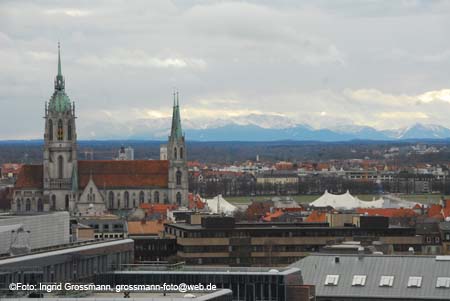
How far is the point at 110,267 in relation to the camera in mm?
60844

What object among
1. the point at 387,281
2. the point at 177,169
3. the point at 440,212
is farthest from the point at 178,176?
the point at 387,281

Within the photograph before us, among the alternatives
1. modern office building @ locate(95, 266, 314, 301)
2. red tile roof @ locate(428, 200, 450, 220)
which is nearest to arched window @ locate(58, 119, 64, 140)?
red tile roof @ locate(428, 200, 450, 220)

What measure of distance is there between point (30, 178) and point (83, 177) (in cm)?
649

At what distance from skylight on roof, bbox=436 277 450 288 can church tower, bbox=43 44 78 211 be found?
124600 millimetres

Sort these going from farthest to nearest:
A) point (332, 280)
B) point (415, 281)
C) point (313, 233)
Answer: point (313, 233) → point (332, 280) → point (415, 281)

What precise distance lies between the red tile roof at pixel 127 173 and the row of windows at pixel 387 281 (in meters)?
125

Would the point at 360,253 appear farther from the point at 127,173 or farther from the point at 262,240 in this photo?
the point at 127,173

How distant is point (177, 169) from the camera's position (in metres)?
194

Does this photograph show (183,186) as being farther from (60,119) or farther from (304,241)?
(304,241)

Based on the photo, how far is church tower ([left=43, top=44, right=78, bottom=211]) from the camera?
625 ft

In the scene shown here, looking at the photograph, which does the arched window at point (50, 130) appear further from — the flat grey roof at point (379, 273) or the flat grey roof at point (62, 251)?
Result: the flat grey roof at point (62, 251)

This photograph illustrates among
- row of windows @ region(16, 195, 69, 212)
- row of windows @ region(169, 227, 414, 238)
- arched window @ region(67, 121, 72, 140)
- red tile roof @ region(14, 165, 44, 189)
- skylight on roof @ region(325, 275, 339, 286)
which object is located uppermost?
arched window @ region(67, 121, 72, 140)

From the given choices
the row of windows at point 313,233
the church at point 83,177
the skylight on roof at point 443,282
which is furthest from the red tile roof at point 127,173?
the skylight on roof at point 443,282

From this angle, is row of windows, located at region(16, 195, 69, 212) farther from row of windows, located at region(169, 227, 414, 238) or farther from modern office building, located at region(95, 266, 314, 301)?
modern office building, located at region(95, 266, 314, 301)
